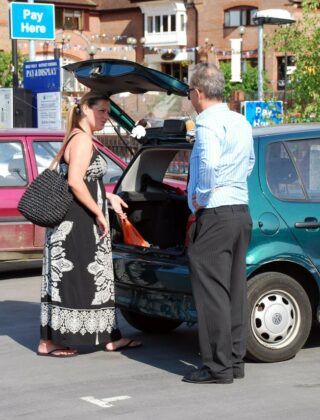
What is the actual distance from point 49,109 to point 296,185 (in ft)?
45.6

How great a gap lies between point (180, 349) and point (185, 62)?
61.1 m

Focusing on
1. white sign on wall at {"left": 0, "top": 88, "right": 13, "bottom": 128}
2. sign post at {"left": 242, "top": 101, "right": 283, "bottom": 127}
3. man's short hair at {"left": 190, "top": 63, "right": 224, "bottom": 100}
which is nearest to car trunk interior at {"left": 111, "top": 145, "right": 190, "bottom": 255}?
man's short hair at {"left": 190, "top": 63, "right": 224, "bottom": 100}

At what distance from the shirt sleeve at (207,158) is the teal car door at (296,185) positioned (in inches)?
32.1

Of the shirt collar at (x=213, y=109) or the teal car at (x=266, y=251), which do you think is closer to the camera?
the shirt collar at (x=213, y=109)

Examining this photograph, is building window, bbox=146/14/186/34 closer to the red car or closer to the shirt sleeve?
the red car

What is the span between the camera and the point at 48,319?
736cm

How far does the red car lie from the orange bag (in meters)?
3.59

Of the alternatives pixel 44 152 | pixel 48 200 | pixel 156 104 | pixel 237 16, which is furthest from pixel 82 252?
pixel 237 16

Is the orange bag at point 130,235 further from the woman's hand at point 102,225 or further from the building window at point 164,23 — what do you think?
the building window at point 164,23

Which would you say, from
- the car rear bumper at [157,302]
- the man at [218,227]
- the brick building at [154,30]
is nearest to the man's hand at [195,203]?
the man at [218,227]

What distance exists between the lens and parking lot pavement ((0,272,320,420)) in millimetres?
5867

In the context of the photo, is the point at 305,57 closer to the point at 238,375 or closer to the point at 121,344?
the point at 121,344

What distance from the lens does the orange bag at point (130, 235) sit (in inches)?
300

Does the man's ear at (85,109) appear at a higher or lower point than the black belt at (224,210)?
higher
